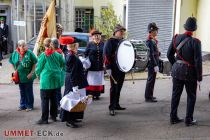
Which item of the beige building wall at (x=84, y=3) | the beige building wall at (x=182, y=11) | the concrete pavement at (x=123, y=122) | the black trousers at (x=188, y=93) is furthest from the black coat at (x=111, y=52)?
the beige building wall at (x=84, y=3)

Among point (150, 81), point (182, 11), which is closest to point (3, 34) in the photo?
point (182, 11)

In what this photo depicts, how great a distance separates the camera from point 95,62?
865 cm

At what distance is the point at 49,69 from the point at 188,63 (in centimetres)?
245

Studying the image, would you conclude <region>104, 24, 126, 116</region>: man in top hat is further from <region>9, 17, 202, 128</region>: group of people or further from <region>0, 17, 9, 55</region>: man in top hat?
<region>0, 17, 9, 55</region>: man in top hat

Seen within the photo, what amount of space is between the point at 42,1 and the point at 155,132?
14394 mm

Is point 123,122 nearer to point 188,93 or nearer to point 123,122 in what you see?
point 123,122

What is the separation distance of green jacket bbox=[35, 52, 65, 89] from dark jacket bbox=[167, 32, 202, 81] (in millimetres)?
2070

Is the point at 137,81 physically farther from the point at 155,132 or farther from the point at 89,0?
the point at 89,0

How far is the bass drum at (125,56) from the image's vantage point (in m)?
7.38

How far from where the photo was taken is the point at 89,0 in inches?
1049

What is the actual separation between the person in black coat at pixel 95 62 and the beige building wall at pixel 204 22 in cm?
747

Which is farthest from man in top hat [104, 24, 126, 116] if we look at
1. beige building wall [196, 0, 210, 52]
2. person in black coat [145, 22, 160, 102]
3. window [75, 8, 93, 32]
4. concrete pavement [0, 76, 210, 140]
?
window [75, 8, 93, 32]

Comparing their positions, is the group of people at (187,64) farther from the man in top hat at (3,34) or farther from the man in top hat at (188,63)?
the man in top hat at (3,34)

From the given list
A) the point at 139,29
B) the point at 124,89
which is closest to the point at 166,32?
the point at 139,29
